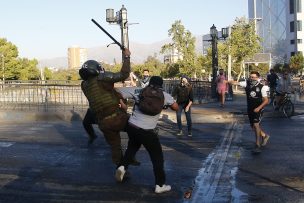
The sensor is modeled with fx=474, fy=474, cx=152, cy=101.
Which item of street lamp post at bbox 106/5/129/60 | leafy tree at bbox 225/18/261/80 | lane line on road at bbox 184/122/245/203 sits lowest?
lane line on road at bbox 184/122/245/203

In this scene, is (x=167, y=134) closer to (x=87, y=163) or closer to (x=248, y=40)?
(x=87, y=163)

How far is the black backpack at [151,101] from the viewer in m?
6.20

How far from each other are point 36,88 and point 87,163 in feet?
40.6

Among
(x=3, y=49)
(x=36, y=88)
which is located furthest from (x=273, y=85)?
(x=3, y=49)

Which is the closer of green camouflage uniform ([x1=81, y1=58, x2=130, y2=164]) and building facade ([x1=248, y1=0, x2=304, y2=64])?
green camouflage uniform ([x1=81, y1=58, x2=130, y2=164])

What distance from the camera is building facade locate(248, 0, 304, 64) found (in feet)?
368

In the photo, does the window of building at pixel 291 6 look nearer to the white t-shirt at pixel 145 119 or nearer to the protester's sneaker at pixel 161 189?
the white t-shirt at pixel 145 119

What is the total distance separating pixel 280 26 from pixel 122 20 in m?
139

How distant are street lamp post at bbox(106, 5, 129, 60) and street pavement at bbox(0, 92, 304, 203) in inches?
146

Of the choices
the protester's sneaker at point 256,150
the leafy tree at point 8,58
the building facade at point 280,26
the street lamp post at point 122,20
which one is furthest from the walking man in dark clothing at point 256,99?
the building facade at point 280,26

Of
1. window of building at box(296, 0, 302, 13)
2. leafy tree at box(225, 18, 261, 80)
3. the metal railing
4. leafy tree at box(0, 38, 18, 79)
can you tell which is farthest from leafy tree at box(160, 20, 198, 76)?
window of building at box(296, 0, 302, 13)

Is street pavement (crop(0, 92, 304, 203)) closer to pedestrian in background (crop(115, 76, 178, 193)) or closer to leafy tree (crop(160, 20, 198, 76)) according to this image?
pedestrian in background (crop(115, 76, 178, 193))

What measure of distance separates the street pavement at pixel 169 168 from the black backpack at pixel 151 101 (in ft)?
3.55

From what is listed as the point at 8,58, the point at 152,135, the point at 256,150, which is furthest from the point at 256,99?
the point at 8,58
